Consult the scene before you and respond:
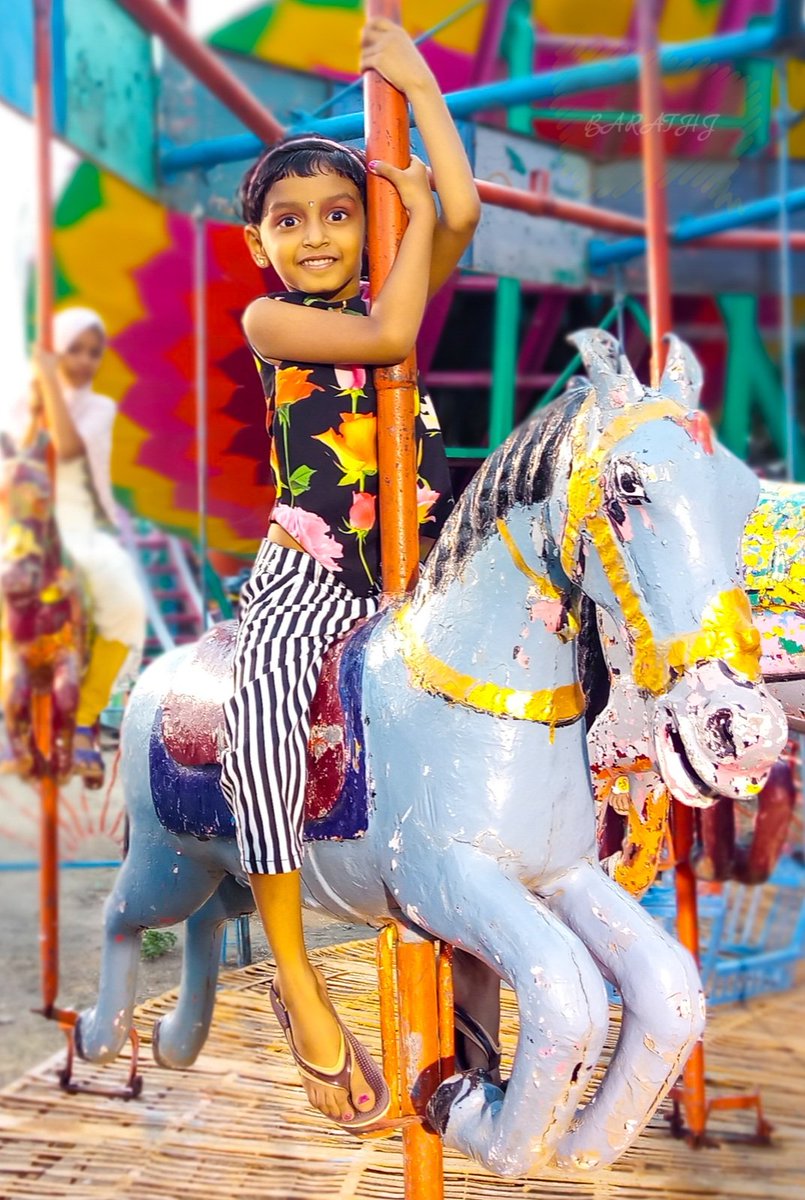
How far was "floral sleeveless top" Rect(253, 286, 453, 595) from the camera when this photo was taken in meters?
1.13

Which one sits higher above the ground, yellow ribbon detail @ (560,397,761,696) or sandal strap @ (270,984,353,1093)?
yellow ribbon detail @ (560,397,761,696)

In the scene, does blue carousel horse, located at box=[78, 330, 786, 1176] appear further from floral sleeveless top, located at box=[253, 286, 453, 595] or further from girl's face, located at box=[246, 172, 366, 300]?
girl's face, located at box=[246, 172, 366, 300]

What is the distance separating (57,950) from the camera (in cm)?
167

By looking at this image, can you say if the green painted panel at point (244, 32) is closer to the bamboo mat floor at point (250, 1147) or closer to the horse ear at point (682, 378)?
the horse ear at point (682, 378)

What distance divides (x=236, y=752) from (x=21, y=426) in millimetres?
834

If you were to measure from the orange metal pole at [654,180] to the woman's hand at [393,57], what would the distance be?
32 cm

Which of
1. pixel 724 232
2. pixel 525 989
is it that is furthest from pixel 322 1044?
pixel 724 232

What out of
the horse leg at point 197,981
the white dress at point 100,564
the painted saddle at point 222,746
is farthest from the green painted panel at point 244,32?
the horse leg at point 197,981

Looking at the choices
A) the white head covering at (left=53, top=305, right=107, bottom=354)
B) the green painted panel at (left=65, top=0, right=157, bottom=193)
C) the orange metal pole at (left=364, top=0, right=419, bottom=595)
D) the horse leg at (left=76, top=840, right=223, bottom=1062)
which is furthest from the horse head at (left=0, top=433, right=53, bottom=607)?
the orange metal pole at (left=364, top=0, right=419, bottom=595)

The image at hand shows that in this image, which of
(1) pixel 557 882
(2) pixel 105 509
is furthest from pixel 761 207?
(1) pixel 557 882

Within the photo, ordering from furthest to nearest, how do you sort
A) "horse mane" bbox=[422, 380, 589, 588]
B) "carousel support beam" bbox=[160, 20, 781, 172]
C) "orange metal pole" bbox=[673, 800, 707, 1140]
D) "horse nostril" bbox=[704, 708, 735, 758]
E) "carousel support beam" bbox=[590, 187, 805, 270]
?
"orange metal pole" bbox=[673, 800, 707, 1140] → "carousel support beam" bbox=[590, 187, 805, 270] → "carousel support beam" bbox=[160, 20, 781, 172] → "horse mane" bbox=[422, 380, 589, 588] → "horse nostril" bbox=[704, 708, 735, 758]

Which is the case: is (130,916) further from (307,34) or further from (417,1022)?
(307,34)

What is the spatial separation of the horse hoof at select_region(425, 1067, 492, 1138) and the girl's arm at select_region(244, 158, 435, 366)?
0.63 metres

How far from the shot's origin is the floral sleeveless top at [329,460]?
1.13 metres
